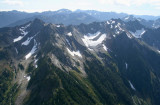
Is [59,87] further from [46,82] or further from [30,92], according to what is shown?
[30,92]

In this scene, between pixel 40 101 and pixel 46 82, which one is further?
pixel 46 82

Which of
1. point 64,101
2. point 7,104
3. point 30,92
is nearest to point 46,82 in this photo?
point 30,92

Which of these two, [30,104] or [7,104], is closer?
[30,104]

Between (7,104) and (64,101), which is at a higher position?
(64,101)

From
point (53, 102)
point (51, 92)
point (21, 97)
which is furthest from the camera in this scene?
point (21, 97)

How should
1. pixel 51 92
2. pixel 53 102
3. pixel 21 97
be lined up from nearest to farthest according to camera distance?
1. pixel 53 102
2. pixel 51 92
3. pixel 21 97

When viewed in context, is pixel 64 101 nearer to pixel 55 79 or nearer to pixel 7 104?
pixel 55 79

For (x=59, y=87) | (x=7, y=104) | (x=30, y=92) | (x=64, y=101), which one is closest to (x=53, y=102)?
(x=64, y=101)

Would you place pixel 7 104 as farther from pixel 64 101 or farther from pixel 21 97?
pixel 64 101
